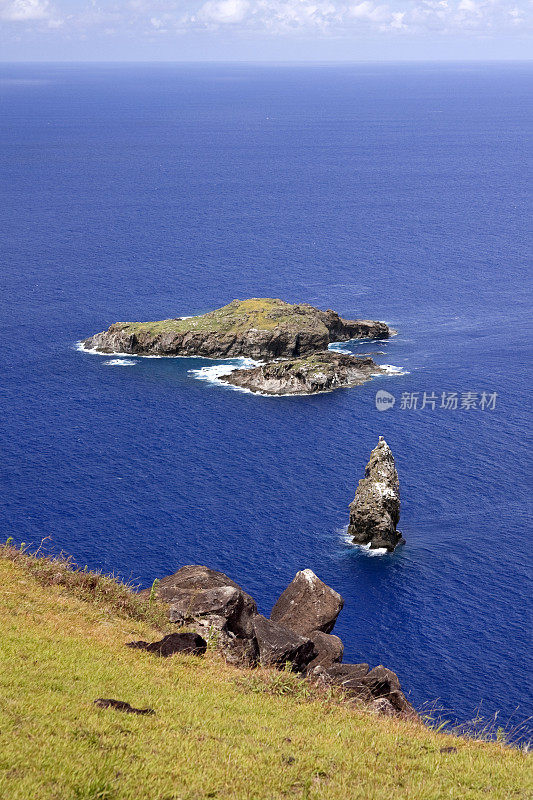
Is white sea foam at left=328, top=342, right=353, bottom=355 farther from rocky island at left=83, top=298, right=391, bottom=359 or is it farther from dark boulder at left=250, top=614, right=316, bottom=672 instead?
dark boulder at left=250, top=614, right=316, bottom=672

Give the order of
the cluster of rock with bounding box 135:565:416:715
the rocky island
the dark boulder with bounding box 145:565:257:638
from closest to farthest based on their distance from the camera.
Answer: the cluster of rock with bounding box 135:565:416:715 < the dark boulder with bounding box 145:565:257:638 < the rocky island

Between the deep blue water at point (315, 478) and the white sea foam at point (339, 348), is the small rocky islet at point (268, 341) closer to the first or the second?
the white sea foam at point (339, 348)

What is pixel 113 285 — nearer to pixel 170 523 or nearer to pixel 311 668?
pixel 170 523

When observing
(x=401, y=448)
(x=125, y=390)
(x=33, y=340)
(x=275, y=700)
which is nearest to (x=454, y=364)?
(x=401, y=448)

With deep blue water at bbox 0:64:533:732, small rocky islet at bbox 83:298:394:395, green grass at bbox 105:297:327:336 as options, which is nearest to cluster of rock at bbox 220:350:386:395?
small rocky islet at bbox 83:298:394:395

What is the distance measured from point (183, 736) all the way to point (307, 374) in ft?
350

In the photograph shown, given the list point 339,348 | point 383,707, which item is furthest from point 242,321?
point 383,707

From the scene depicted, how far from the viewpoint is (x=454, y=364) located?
451 feet

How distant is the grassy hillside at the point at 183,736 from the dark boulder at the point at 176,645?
16.5 inches

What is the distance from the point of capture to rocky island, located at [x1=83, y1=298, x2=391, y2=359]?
139000 mm

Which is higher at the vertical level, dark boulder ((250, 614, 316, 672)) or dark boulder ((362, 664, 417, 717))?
dark boulder ((250, 614, 316, 672))

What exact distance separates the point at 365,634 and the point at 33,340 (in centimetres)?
9749

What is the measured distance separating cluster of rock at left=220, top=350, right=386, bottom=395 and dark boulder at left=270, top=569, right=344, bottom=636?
86601 millimetres

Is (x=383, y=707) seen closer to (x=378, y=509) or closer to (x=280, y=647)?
(x=280, y=647)
